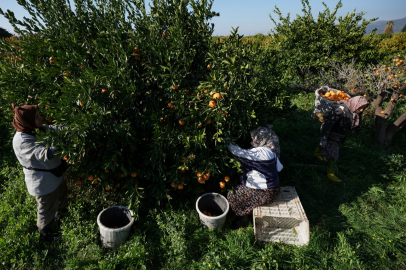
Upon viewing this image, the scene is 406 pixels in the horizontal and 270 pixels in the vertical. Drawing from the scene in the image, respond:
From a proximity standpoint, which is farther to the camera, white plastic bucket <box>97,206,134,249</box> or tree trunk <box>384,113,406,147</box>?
tree trunk <box>384,113,406,147</box>

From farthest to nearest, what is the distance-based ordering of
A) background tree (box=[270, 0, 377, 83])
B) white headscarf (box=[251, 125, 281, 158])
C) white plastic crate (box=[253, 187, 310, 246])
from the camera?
background tree (box=[270, 0, 377, 83]) → white headscarf (box=[251, 125, 281, 158]) → white plastic crate (box=[253, 187, 310, 246])

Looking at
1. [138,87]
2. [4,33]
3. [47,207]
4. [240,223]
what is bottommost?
[240,223]

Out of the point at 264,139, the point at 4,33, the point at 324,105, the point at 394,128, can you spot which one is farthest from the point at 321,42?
the point at 4,33

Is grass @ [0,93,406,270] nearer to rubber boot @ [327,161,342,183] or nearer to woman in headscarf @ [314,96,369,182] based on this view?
rubber boot @ [327,161,342,183]

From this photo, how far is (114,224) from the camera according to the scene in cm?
323

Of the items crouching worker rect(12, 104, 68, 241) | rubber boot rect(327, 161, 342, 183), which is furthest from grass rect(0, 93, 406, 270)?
crouching worker rect(12, 104, 68, 241)

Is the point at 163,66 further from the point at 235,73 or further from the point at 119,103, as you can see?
the point at 235,73

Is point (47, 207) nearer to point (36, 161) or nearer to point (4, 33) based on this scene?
point (36, 161)

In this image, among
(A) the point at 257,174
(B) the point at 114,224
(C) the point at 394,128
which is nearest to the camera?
(A) the point at 257,174

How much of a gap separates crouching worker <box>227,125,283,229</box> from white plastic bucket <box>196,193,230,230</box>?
0.47 ft

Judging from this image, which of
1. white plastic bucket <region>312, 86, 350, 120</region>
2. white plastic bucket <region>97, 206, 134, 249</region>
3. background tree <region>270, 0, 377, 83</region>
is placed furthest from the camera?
background tree <region>270, 0, 377, 83</region>

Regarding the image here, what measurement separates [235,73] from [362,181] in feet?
10.7

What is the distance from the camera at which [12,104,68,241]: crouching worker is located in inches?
101

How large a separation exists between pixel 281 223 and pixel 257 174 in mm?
733
